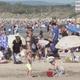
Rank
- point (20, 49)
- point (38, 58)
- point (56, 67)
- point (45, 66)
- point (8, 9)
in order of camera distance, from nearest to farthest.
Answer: point (56, 67) → point (45, 66) → point (20, 49) → point (38, 58) → point (8, 9)

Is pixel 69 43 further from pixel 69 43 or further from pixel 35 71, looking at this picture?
pixel 35 71

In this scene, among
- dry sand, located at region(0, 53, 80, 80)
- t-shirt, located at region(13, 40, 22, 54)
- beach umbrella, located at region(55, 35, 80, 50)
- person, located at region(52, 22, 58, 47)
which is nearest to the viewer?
dry sand, located at region(0, 53, 80, 80)

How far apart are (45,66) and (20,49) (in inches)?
48.8

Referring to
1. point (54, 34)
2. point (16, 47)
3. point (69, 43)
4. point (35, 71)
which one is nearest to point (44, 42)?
point (54, 34)

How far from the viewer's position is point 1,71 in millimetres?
8094

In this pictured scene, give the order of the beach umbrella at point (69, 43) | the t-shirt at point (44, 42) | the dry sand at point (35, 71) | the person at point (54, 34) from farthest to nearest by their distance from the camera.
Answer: the t-shirt at point (44, 42) → the person at point (54, 34) → the beach umbrella at point (69, 43) → the dry sand at point (35, 71)

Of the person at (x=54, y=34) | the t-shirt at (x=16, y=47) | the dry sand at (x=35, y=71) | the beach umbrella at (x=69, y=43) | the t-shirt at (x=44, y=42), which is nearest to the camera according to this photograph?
the dry sand at (x=35, y=71)

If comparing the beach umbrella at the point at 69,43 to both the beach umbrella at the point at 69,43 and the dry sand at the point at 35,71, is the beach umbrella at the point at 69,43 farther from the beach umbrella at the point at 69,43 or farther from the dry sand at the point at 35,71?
the dry sand at the point at 35,71

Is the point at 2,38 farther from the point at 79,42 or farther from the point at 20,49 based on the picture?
the point at 79,42

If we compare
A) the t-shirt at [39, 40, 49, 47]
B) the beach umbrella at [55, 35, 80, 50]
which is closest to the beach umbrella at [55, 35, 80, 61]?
the beach umbrella at [55, 35, 80, 50]

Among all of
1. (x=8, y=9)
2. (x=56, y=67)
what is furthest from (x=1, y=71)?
(x=8, y=9)

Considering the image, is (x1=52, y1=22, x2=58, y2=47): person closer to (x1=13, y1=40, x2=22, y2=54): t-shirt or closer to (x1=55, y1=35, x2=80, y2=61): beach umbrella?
(x1=55, y1=35, x2=80, y2=61): beach umbrella

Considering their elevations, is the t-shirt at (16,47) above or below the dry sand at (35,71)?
above

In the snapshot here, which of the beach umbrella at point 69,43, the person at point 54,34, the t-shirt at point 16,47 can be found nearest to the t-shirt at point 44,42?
the person at point 54,34
